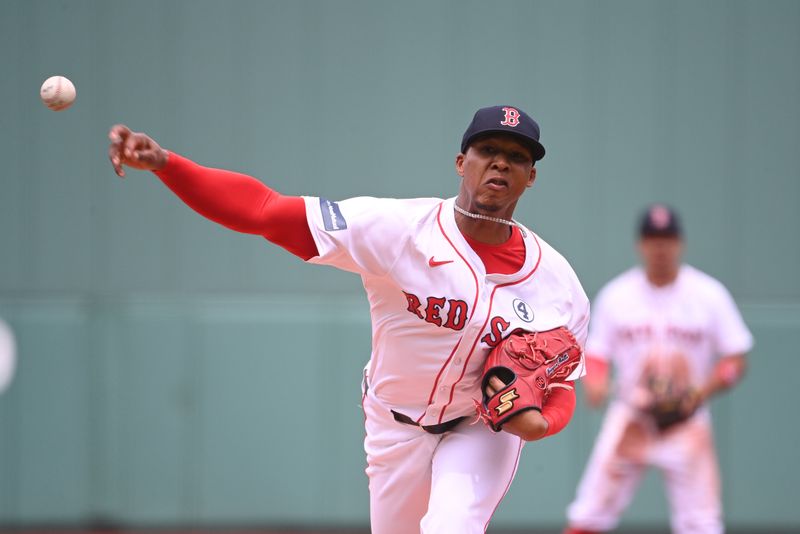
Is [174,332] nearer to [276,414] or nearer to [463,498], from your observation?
[276,414]

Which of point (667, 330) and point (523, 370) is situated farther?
point (667, 330)

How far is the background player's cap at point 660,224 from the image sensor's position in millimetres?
5566

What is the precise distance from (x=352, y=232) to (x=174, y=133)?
156 inches

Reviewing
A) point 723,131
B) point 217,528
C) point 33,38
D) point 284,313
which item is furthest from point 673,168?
point 33,38

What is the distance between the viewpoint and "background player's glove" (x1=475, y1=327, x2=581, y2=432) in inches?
128

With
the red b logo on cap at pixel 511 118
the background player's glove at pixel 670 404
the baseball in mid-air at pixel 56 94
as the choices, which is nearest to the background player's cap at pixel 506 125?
the red b logo on cap at pixel 511 118

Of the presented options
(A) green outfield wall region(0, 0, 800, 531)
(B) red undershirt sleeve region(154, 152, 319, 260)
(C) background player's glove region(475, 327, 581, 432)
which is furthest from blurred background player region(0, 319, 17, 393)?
(C) background player's glove region(475, 327, 581, 432)

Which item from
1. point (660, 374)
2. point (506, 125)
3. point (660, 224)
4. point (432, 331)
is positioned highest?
point (506, 125)

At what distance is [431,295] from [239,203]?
2.13 feet

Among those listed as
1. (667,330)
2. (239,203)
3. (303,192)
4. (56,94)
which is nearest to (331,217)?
(239,203)

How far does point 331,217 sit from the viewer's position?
3.25 metres

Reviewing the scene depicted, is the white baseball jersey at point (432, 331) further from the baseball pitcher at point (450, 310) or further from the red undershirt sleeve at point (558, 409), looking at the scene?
the red undershirt sleeve at point (558, 409)

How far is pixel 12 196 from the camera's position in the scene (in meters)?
6.88

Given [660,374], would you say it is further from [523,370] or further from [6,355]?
[6,355]
